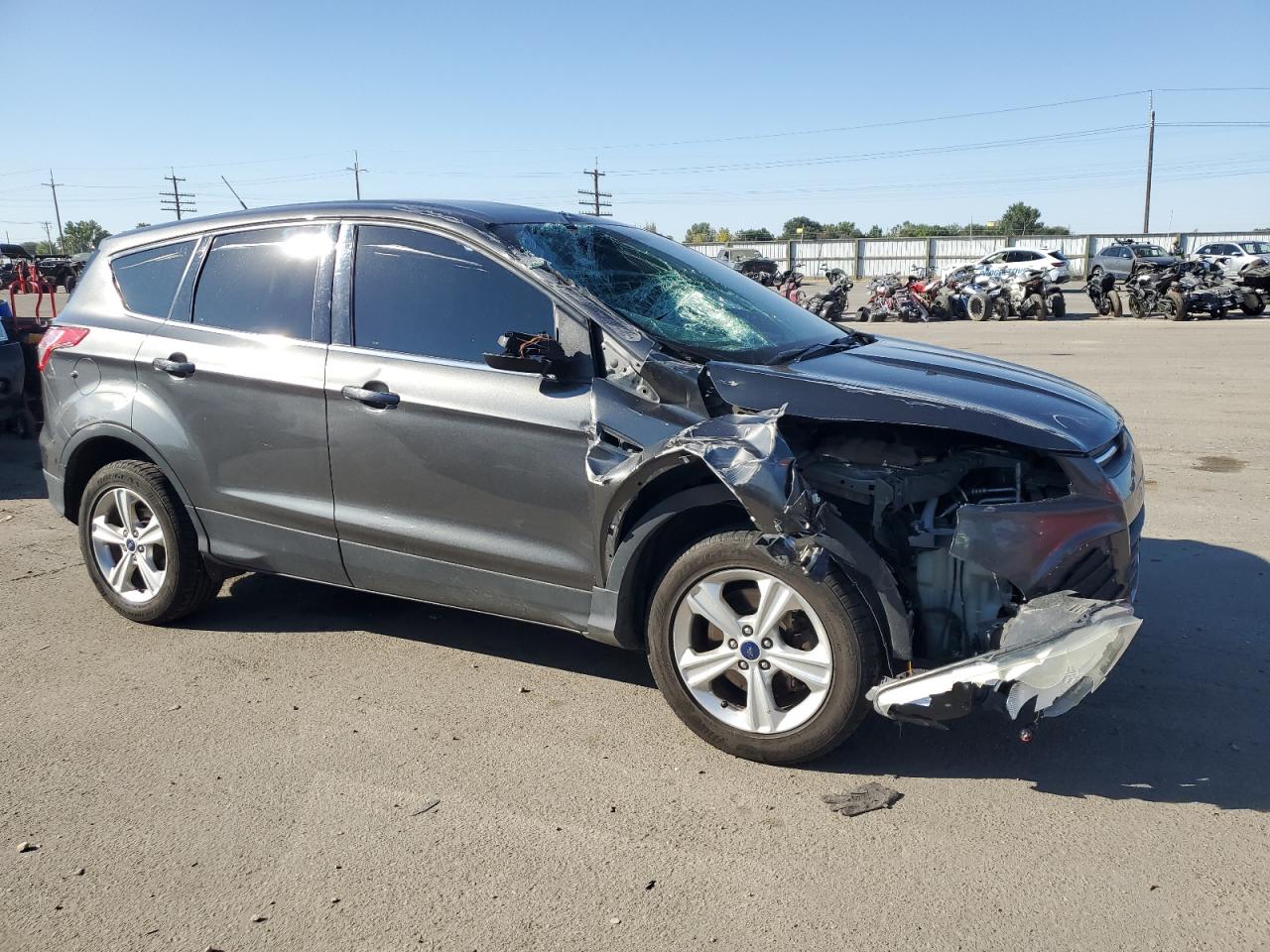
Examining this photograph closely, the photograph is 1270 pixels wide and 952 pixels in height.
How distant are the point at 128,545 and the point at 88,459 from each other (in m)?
0.51

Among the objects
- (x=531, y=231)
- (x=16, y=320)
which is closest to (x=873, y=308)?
(x=16, y=320)

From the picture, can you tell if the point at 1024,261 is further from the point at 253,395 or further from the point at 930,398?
the point at 253,395

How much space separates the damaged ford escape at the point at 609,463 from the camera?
10.8 feet

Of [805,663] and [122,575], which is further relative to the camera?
[122,575]

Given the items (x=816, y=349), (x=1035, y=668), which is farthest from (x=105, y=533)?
(x=1035, y=668)

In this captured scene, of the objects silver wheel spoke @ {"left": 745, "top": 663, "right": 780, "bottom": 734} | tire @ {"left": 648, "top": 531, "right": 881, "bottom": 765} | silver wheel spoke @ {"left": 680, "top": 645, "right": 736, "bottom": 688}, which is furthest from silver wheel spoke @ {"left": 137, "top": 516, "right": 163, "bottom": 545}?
silver wheel spoke @ {"left": 745, "top": 663, "right": 780, "bottom": 734}

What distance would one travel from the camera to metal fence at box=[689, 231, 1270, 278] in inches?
2025

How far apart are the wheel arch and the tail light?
45cm

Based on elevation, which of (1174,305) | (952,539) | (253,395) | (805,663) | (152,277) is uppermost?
(152,277)

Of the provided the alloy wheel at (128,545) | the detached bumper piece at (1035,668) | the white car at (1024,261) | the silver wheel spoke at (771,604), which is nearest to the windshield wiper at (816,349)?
the silver wheel spoke at (771,604)

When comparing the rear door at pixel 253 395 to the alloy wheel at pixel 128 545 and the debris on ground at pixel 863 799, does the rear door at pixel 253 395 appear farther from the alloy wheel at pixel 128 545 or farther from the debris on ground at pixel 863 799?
the debris on ground at pixel 863 799

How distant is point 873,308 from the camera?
28.6 m

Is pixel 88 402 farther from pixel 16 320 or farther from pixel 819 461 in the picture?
pixel 16 320

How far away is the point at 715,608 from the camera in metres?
3.50
